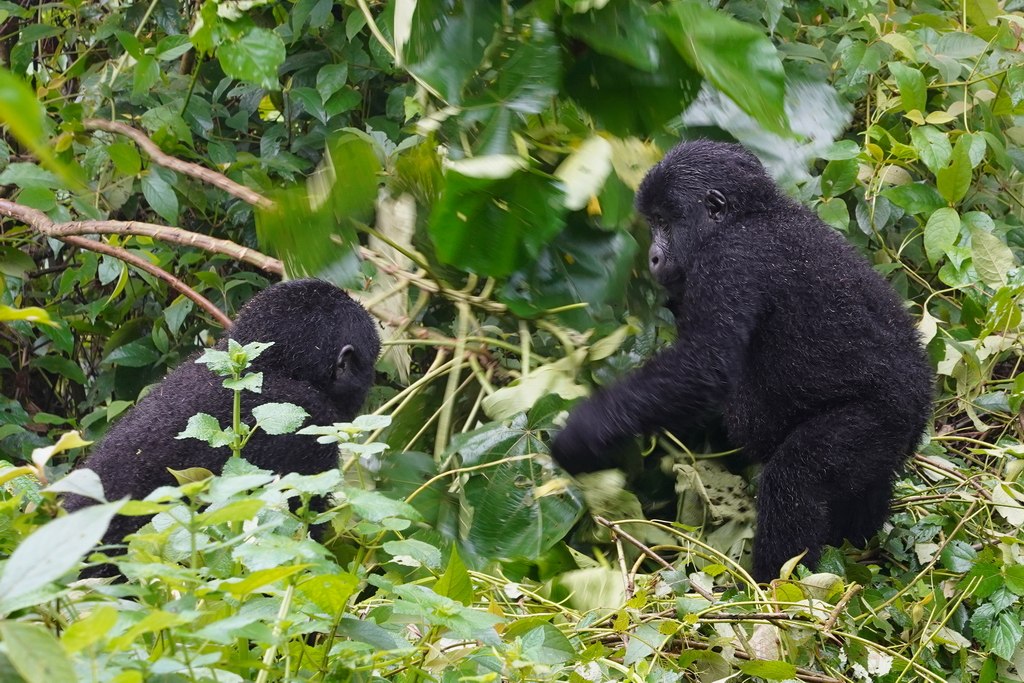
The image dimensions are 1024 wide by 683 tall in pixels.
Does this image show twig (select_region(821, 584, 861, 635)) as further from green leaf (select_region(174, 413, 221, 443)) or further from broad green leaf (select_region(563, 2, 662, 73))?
green leaf (select_region(174, 413, 221, 443))

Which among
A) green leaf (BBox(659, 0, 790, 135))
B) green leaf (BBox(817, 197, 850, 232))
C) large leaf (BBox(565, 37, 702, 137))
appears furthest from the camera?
green leaf (BBox(817, 197, 850, 232))

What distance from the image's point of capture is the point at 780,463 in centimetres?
263

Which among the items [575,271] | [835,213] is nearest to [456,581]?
[575,271]

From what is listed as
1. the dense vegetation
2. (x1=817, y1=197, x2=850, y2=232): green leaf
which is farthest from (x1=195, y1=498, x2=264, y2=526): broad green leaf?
(x1=817, y1=197, x2=850, y2=232): green leaf

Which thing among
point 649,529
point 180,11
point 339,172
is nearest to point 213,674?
point 339,172

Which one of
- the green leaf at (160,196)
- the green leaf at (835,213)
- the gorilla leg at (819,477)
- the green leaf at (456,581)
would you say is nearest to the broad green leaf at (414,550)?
the green leaf at (456,581)

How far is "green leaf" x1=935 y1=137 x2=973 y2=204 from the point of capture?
3.27m

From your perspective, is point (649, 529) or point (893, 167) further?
point (893, 167)

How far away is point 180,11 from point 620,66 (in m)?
2.88

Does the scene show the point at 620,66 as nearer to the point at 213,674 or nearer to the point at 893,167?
the point at 213,674

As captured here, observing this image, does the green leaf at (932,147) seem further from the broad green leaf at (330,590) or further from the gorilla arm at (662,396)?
the broad green leaf at (330,590)

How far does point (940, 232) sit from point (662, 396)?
51.3 inches

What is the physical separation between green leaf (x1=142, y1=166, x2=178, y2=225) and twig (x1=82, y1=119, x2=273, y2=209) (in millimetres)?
192

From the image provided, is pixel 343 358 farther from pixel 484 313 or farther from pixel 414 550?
pixel 414 550
